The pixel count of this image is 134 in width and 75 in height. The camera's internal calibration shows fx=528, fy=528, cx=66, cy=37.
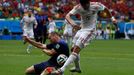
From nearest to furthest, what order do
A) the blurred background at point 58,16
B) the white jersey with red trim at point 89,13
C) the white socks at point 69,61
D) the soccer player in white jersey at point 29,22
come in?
the white socks at point 69,61
the white jersey with red trim at point 89,13
the soccer player in white jersey at point 29,22
the blurred background at point 58,16

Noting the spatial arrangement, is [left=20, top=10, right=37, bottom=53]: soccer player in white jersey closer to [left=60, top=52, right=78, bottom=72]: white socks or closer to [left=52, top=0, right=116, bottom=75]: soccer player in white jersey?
[left=52, top=0, right=116, bottom=75]: soccer player in white jersey

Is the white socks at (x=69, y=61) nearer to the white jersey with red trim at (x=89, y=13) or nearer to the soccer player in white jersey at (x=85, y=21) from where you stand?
the soccer player in white jersey at (x=85, y=21)

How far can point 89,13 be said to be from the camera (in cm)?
1611

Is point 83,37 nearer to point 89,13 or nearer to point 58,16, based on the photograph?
point 89,13

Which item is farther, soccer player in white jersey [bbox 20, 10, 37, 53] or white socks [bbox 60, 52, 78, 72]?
soccer player in white jersey [bbox 20, 10, 37, 53]

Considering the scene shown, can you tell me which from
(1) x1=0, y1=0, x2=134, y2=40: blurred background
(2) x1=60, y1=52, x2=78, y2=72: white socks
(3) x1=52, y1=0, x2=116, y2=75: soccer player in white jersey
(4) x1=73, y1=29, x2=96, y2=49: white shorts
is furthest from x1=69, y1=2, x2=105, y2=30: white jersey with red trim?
(1) x1=0, y1=0, x2=134, y2=40: blurred background

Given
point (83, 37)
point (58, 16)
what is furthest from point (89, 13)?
point (58, 16)

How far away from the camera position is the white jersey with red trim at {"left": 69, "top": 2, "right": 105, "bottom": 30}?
52.2 ft

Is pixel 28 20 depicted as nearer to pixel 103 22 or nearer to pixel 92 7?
pixel 92 7

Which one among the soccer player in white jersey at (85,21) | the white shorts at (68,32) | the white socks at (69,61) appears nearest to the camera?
the white socks at (69,61)

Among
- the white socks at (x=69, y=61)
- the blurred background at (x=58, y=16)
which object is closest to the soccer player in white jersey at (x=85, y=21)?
the white socks at (x=69, y=61)

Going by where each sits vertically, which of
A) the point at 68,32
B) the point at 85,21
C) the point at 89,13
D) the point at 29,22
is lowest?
the point at 68,32

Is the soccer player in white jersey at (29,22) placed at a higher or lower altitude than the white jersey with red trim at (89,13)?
lower

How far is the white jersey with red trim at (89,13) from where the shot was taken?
15905 millimetres
